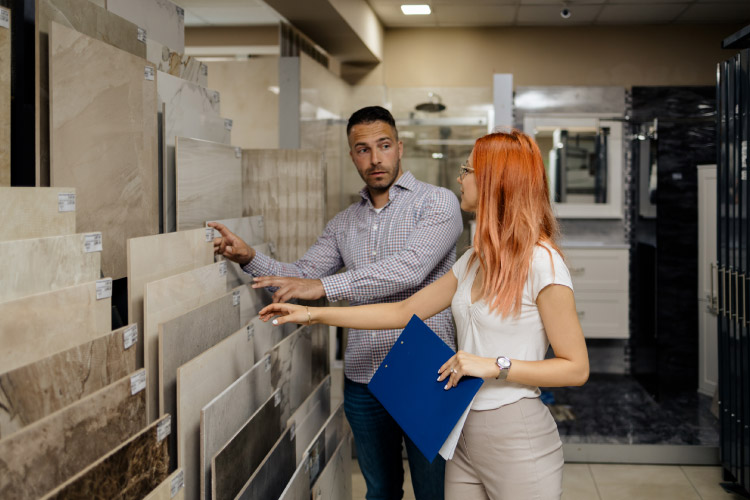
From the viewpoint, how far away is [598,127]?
513cm

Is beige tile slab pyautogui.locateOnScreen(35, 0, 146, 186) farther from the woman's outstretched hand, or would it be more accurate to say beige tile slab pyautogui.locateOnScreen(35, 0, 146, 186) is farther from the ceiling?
the ceiling

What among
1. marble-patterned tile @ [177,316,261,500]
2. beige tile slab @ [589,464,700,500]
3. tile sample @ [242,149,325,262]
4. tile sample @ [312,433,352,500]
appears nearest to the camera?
marble-patterned tile @ [177,316,261,500]

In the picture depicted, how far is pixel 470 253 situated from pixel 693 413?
3.02 metres

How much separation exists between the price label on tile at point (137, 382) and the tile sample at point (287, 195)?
1126mm

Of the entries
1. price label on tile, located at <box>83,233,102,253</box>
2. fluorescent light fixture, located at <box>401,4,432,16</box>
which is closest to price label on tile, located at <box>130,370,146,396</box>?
price label on tile, located at <box>83,233,102,253</box>

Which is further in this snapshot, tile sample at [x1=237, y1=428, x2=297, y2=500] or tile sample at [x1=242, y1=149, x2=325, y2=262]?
tile sample at [x1=242, y1=149, x2=325, y2=262]

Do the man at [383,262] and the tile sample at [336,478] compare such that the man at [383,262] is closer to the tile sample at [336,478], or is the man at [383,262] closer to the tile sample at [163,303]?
the tile sample at [336,478]

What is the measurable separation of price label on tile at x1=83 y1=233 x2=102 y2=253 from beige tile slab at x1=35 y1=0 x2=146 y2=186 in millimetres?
199

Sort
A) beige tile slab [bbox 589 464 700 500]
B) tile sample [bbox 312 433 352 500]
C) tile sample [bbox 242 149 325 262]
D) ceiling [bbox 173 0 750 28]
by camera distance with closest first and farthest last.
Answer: tile sample [bbox 312 433 352 500] → tile sample [bbox 242 149 325 262] → beige tile slab [bbox 589 464 700 500] → ceiling [bbox 173 0 750 28]

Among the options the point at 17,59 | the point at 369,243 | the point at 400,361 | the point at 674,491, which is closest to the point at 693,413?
the point at 674,491

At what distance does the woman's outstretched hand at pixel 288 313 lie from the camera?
165cm

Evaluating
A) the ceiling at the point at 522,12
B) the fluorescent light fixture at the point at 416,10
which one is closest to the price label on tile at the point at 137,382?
the ceiling at the point at 522,12

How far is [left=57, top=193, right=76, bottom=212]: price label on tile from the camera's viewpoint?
1.18 metres

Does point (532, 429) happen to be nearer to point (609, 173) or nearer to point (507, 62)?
point (609, 173)
